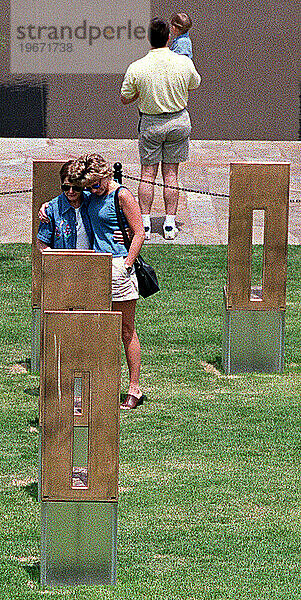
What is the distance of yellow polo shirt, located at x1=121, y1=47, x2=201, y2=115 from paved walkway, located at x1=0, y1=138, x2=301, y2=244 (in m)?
1.04

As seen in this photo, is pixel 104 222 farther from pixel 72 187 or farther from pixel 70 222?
pixel 72 187

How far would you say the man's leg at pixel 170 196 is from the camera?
40.4 ft

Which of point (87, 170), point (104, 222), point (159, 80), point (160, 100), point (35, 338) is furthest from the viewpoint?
point (160, 100)

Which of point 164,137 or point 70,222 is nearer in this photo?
point 70,222

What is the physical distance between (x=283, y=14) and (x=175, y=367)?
11.4 metres

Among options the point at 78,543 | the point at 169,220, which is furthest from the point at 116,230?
the point at 169,220

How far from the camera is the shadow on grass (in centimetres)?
636

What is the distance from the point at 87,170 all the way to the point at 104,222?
46 centimetres

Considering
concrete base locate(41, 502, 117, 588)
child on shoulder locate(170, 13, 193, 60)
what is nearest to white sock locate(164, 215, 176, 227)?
child on shoulder locate(170, 13, 193, 60)

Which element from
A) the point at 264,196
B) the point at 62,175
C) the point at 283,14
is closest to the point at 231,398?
the point at 264,196

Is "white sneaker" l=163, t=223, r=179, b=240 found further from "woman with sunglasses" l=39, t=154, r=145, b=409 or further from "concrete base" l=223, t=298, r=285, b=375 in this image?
"woman with sunglasses" l=39, t=154, r=145, b=409

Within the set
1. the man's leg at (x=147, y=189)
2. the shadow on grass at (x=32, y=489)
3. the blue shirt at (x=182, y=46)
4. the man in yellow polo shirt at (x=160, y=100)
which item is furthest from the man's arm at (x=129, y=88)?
the shadow on grass at (x=32, y=489)

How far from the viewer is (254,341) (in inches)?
340

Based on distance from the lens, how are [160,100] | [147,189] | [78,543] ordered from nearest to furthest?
1. [78,543]
2. [160,100]
3. [147,189]
